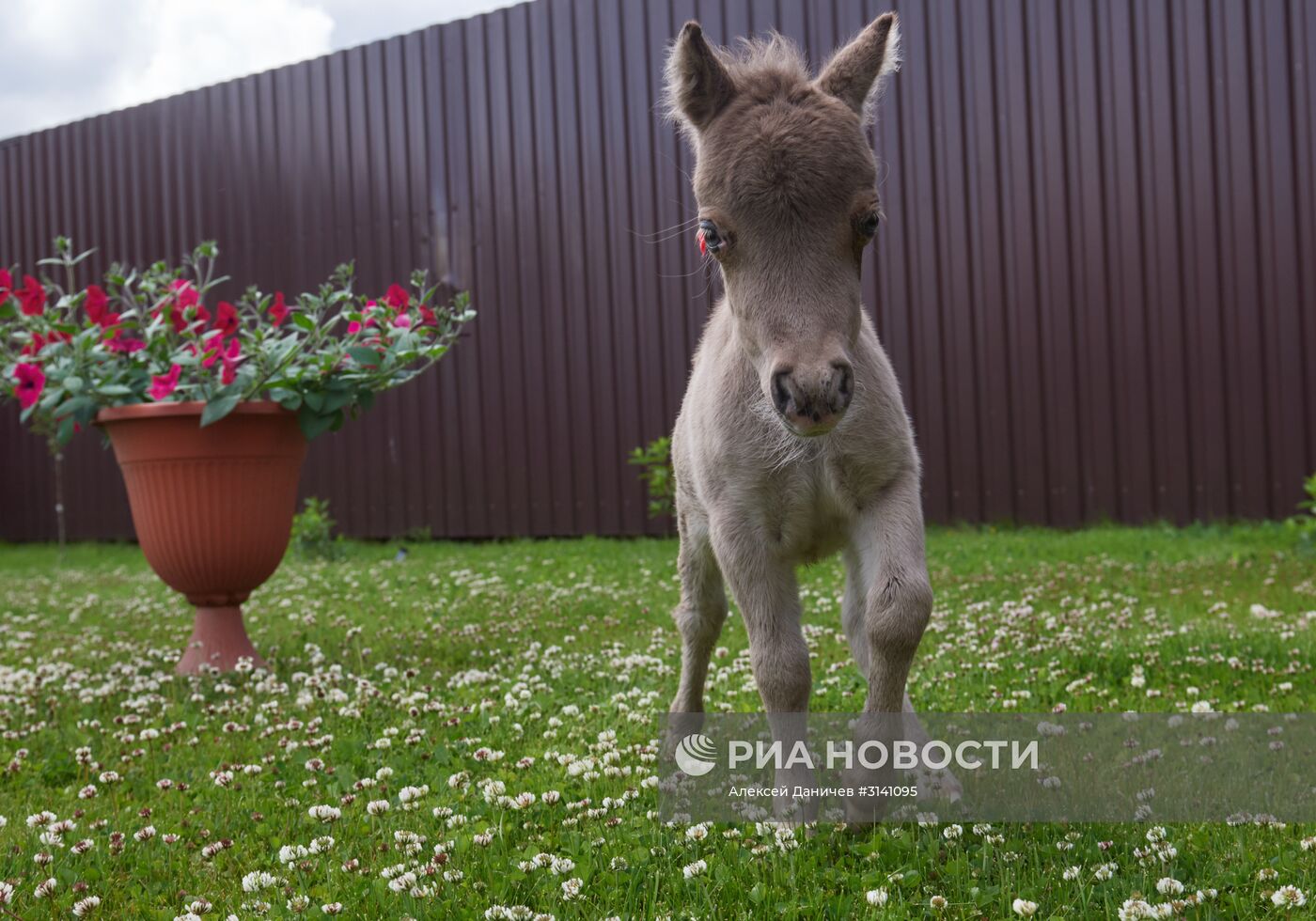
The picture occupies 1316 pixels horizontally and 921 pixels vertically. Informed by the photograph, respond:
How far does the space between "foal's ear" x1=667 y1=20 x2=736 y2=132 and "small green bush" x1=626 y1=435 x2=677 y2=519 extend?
25.1ft

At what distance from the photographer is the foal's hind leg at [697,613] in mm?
3883

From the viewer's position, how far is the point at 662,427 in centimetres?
1210

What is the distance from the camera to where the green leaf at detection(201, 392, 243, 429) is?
17.5 ft

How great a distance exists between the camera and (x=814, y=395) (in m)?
2.47

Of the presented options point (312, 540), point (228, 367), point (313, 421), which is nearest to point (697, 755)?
point (313, 421)

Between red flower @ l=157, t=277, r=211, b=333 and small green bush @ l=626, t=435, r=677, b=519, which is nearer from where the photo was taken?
red flower @ l=157, t=277, r=211, b=333

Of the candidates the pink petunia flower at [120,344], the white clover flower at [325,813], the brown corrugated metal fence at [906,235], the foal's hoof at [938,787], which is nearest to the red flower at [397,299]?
the pink petunia flower at [120,344]

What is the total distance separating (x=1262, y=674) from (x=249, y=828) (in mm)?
3890

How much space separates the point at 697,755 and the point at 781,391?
5.21ft

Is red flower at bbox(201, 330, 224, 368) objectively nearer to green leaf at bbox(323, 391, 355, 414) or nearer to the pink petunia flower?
the pink petunia flower

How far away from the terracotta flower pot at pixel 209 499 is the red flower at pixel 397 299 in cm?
83

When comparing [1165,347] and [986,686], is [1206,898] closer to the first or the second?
[986,686]

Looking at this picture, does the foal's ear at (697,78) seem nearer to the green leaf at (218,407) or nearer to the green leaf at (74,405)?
the green leaf at (218,407)

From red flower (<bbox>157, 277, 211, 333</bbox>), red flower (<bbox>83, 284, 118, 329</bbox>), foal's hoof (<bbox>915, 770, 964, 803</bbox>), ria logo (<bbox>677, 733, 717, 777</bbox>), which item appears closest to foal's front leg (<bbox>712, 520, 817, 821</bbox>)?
foal's hoof (<bbox>915, 770, 964, 803</bbox>)
